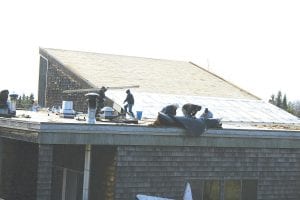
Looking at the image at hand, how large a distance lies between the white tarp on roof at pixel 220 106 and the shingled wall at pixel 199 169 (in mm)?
3803

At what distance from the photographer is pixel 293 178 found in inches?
590

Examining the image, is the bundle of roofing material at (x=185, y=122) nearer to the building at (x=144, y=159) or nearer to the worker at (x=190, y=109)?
the building at (x=144, y=159)

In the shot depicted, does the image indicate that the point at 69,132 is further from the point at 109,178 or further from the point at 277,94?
the point at 277,94

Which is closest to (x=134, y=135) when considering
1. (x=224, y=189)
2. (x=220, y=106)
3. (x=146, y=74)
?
(x=224, y=189)

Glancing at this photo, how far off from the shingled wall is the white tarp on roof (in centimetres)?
380

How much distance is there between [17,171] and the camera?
50.2 feet

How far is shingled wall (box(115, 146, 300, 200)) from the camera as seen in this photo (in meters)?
12.6

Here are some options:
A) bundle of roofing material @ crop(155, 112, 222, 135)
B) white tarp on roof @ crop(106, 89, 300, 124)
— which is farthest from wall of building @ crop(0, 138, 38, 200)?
bundle of roofing material @ crop(155, 112, 222, 135)

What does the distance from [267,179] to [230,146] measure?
1.67 metres

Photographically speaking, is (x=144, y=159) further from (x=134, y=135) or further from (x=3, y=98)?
(x=3, y=98)

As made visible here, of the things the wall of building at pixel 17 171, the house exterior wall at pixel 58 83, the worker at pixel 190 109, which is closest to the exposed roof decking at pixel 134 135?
the worker at pixel 190 109

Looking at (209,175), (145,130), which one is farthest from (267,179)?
(145,130)

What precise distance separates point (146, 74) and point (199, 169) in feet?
34.2

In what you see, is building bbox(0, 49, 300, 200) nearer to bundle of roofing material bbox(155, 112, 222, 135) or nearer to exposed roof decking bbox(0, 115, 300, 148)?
exposed roof decking bbox(0, 115, 300, 148)
